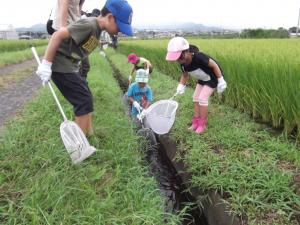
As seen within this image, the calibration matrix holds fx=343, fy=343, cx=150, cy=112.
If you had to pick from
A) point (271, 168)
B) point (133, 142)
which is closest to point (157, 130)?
point (133, 142)

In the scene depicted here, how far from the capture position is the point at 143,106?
4.64 meters

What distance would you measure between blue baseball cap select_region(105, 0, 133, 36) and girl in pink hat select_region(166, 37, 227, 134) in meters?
0.81

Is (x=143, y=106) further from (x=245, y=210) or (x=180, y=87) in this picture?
(x=245, y=210)

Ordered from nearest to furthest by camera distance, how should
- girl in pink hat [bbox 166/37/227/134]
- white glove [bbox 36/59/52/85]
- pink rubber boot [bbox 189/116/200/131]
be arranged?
white glove [bbox 36/59/52/85]
girl in pink hat [bbox 166/37/227/134]
pink rubber boot [bbox 189/116/200/131]

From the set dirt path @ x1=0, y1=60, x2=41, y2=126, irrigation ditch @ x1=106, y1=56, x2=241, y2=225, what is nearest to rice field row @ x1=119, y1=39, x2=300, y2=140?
irrigation ditch @ x1=106, y1=56, x2=241, y2=225

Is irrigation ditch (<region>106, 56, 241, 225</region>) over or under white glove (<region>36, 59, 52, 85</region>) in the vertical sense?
under

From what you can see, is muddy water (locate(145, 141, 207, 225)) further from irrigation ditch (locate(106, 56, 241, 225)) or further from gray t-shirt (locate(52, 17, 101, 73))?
gray t-shirt (locate(52, 17, 101, 73))

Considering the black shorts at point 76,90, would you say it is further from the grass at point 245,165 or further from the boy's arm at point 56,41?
the grass at point 245,165

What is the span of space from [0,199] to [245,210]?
1562mm

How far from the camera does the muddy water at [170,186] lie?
2705mm

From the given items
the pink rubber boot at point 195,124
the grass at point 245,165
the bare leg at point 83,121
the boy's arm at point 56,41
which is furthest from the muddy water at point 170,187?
the boy's arm at point 56,41

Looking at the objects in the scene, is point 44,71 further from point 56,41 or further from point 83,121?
point 83,121

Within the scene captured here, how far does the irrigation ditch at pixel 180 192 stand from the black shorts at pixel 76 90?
99 cm

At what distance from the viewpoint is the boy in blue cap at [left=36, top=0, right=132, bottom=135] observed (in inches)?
104
